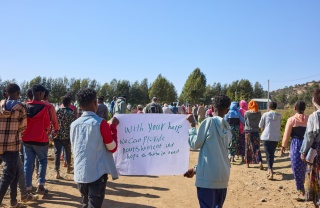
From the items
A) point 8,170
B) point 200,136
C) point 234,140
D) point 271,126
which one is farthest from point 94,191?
point 234,140

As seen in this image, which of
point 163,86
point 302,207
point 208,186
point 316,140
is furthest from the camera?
point 163,86

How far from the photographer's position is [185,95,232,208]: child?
331 cm

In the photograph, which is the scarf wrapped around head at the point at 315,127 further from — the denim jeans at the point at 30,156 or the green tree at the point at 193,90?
the green tree at the point at 193,90

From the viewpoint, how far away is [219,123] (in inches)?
133

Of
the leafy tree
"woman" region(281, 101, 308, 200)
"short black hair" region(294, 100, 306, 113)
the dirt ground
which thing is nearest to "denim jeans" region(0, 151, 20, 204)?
the dirt ground

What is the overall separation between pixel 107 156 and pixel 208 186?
1.24 m

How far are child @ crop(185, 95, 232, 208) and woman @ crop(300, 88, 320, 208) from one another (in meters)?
2.09

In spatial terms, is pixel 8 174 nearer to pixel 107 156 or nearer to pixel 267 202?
pixel 107 156

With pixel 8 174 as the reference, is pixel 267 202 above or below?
below

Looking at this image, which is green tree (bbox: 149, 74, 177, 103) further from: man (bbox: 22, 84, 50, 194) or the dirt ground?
man (bbox: 22, 84, 50, 194)

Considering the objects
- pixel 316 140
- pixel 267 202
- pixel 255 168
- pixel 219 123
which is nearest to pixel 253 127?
pixel 255 168

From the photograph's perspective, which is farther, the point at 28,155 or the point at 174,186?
the point at 174,186

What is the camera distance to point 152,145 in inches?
172

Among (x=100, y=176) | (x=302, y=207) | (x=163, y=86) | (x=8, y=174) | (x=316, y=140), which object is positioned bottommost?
(x=302, y=207)
